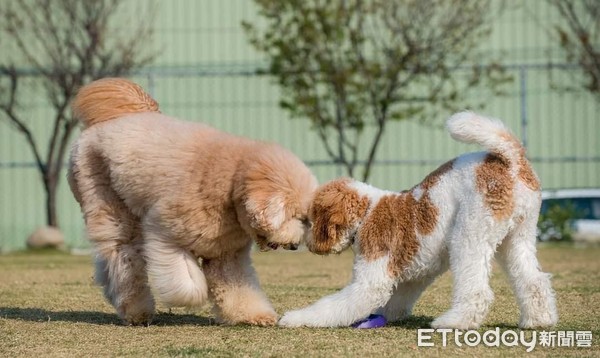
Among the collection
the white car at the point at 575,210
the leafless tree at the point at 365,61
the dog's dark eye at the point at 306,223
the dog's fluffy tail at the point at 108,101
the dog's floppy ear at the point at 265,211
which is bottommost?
the white car at the point at 575,210

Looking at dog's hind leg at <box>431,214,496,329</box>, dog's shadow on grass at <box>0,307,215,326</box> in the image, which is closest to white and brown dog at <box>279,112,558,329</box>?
dog's hind leg at <box>431,214,496,329</box>

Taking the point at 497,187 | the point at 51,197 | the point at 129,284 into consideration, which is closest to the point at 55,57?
the point at 51,197

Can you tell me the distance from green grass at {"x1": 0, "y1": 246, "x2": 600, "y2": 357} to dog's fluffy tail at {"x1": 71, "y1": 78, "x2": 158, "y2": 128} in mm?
1205

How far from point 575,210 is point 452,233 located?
9888 mm

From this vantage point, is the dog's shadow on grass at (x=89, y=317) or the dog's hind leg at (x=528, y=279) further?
the dog's shadow on grass at (x=89, y=317)

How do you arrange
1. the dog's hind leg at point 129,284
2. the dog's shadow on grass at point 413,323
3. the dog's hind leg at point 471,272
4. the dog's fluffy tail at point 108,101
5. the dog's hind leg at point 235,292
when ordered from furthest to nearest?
the dog's fluffy tail at point 108,101, the dog's hind leg at point 129,284, the dog's hind leg at point 235,292, the dog's shadow on grass at point 413,323, the dog's hind leg at point 471,272

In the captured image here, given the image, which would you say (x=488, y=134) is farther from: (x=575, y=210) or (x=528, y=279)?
(x=575, y=210)

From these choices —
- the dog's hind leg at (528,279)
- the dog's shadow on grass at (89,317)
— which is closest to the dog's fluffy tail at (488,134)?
the dog's hind leg at (528,279)

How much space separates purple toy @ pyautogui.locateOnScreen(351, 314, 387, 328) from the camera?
5875 mm

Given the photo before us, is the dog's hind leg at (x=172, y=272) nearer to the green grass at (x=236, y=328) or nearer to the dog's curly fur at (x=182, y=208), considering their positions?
the dog's curly fur at (x=182, y=208)

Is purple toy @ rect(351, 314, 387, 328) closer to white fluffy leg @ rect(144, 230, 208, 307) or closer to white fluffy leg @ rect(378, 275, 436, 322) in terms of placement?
white fluffy leg @ rect(378, 275, 436, 322)

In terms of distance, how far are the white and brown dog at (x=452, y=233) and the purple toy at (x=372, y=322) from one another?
7cm

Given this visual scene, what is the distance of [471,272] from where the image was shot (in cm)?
550

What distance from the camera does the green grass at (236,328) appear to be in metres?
5.24
